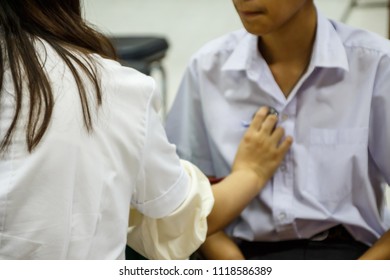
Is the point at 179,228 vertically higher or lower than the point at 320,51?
lower

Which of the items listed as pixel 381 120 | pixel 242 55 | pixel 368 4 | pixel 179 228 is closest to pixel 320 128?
pixel 381 120

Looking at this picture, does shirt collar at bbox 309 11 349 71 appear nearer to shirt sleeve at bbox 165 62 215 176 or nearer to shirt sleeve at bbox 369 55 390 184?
shirt sleeve at bbox 369 55 390 184

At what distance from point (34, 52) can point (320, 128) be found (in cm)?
74

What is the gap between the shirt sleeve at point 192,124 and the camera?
1.63 metres

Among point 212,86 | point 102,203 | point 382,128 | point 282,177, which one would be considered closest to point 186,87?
point 212,86

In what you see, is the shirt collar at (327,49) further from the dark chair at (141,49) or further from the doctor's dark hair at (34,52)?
the dark chair at (141,49)

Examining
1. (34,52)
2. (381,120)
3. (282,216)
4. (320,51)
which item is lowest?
(282,216)

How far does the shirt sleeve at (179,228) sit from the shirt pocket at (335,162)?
334 millimetres

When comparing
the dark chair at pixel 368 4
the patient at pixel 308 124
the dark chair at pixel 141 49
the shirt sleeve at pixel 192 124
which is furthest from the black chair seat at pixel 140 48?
the dark chair at pixel 368 4

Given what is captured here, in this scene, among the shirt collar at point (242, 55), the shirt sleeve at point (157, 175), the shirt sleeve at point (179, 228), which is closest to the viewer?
the shirt sleeve at point (157, 175)

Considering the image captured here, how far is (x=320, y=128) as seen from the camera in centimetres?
150

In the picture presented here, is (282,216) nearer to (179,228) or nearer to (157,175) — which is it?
(179,228)

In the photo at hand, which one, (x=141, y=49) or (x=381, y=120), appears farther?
(x=141, y=49)

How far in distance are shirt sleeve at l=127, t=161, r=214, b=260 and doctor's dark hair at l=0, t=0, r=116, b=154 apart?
0.29 meters
